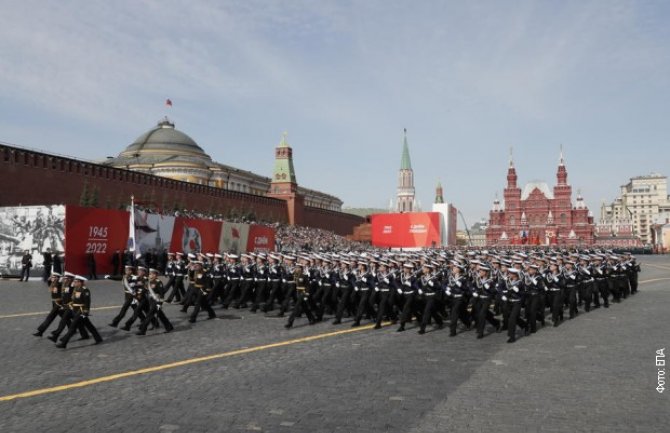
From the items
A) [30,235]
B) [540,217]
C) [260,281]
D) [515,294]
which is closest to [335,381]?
[515,294]

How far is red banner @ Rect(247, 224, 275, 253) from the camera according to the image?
1638 inches

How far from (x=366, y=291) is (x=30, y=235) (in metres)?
19.0

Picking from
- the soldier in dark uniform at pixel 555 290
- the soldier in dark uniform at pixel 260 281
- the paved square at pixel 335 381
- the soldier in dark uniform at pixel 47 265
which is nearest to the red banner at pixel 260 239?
the soldier in dark uniform at pixel 47 265

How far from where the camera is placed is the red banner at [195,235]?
3194 centimetres

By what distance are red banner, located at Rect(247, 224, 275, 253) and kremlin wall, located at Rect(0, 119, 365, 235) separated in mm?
12620

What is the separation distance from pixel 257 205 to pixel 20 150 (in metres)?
36.2

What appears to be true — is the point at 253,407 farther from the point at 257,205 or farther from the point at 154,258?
the point at 257,205

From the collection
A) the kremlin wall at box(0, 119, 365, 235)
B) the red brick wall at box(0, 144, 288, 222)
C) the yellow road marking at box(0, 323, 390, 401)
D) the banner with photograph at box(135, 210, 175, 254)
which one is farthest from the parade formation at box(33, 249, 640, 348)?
the kremlin wall at box(0, 119, 365, 235)

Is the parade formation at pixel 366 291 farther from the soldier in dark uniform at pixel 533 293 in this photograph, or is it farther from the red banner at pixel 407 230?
the red banner at pixel 407 230

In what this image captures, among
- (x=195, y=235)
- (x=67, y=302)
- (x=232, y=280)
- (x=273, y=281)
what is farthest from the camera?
(x=195, y=235)

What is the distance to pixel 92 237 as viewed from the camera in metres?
26.0

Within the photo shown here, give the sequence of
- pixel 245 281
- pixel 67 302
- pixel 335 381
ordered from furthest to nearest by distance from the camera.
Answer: pixel 245 281, pixel 67 302, pixel 335 381

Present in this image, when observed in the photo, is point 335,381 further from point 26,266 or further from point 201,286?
point 26,266

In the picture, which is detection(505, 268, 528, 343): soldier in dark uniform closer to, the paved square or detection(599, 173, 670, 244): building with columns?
the paved square
